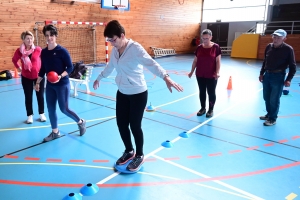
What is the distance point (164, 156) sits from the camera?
10.9 ft

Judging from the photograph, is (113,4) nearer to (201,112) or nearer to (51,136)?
(201,112)

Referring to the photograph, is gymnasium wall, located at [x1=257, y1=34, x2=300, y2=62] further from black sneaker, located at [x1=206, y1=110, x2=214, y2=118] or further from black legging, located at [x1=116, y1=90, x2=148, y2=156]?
black legging, located at [x1=116, y1=90, x2=148, y2=156]

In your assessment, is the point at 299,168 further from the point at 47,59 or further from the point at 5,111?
the point at 5,111

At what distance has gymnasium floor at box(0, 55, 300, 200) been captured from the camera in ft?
8.52

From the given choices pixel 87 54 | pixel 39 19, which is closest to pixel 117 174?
pixel 39 19

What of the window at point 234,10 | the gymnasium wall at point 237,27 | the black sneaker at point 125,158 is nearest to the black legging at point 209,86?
the black sneaker at point 125,158

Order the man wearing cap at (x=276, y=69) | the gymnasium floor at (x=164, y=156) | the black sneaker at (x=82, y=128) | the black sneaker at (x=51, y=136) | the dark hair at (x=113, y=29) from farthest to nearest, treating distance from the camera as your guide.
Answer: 1. the man wearing cap at (x=276, y=69)
2. the black sneaker at (x=82, y=128)
3. the black sneaker at (x=51, y=136)
4. the gymnasium floor at (x=164, y=156)
5. the dark hair at (x=113, y=29)

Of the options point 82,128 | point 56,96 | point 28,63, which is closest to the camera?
point 56,96

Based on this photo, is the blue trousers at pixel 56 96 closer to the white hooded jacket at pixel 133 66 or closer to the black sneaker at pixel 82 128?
the black sneaker at pixel 82 128

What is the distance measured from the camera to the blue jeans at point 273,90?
4.18 meters

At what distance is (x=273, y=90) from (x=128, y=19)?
34.5 ft

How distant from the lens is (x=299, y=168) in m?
3.06

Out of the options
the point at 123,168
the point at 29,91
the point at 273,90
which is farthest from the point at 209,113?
Answer: the point at 29,91

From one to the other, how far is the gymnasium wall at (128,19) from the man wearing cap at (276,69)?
28.4 ft
